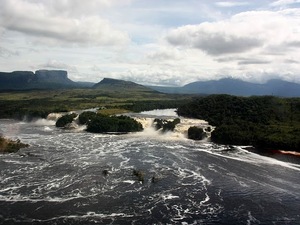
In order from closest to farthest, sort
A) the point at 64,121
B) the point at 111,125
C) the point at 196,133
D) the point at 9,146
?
the point at 9,146, the point at 196,133, the point at 111,125, the point at 64,121

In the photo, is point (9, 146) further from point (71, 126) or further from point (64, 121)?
point (64, 121)

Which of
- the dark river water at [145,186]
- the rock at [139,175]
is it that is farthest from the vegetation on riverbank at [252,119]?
the rock at [139,175]

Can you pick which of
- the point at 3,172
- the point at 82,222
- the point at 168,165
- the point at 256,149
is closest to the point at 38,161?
the point at 3,172

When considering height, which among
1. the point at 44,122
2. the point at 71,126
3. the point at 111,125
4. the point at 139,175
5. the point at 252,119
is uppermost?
the point at 252,119

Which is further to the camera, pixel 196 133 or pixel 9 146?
pixel 196 133

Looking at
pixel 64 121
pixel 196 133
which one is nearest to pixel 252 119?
pixel 196 133

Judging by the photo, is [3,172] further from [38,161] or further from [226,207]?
[226,207]
